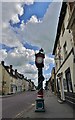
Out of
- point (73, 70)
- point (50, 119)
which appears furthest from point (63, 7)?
point (50, 119)

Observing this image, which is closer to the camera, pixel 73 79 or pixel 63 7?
pixel 73 79

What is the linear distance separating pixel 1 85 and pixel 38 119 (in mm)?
53783

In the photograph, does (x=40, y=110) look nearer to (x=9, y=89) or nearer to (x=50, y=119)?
(x=50, y=119)

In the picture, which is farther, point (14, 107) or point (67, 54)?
point (67, 54)

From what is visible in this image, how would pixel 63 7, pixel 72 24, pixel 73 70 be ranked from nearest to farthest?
1. pixel 72 24
2. pixel 73 70
3. pixel 63 7

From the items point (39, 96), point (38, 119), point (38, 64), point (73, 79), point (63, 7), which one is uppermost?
point (63, 7)

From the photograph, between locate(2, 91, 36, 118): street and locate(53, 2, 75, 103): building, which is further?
locate(53, 2, 75, 103): building

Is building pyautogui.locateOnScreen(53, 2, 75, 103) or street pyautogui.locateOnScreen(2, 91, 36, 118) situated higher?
building pyautogui.locateOnScreen(53, 2, 75, 103)

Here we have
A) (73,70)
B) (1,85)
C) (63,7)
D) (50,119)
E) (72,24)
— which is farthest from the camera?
(1,85)

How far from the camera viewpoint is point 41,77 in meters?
12.2

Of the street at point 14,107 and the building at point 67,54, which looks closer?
the street at point 14,107

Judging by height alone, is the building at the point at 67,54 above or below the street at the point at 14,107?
above

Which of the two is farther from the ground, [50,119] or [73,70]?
[73,70]

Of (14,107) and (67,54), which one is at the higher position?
(67,54)
